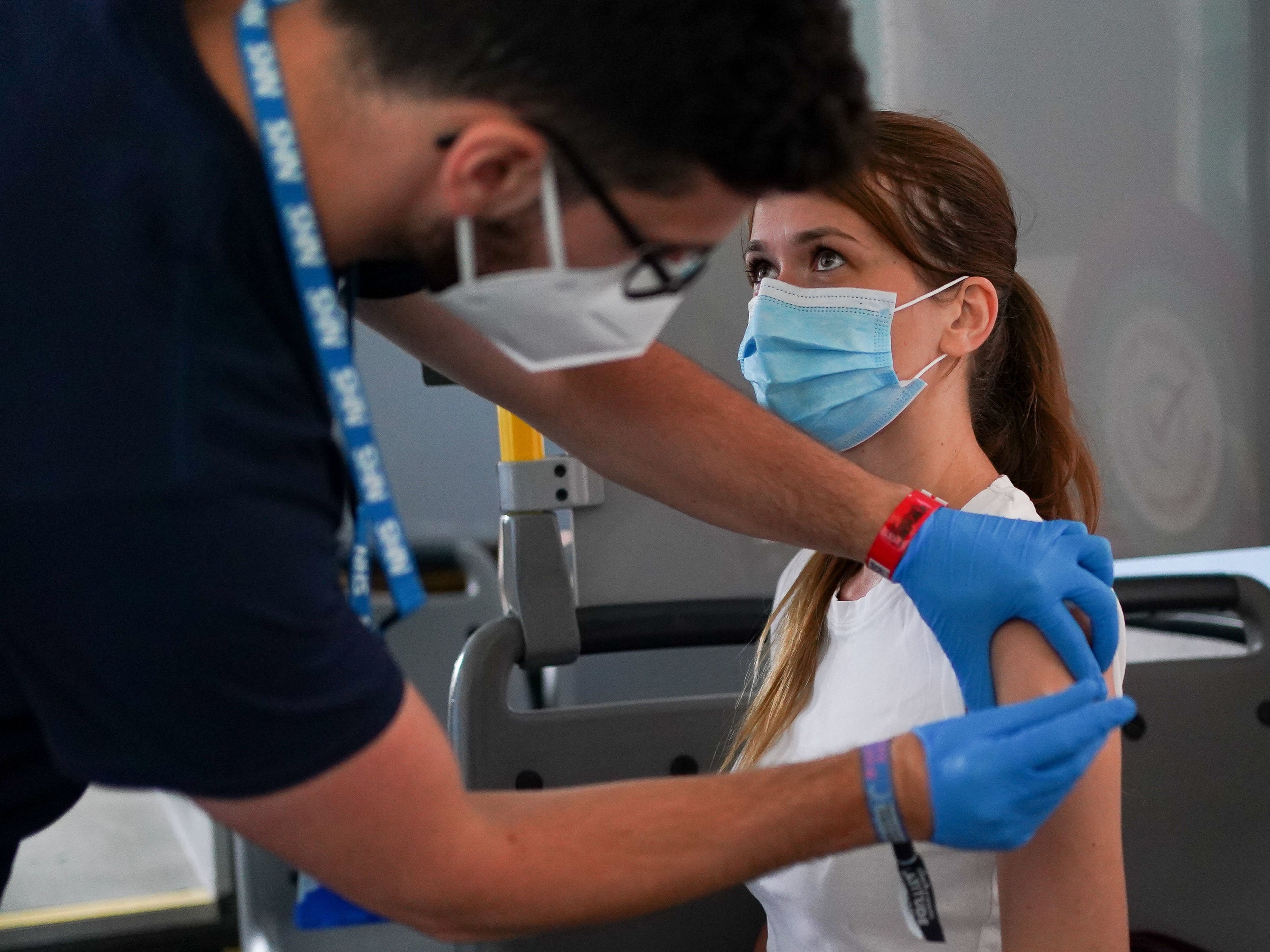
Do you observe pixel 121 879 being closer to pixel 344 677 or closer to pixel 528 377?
pixel 528 377

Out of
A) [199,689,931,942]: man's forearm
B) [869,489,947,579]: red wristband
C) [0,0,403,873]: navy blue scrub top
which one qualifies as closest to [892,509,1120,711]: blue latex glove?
[869,489,947,579]: red wristband

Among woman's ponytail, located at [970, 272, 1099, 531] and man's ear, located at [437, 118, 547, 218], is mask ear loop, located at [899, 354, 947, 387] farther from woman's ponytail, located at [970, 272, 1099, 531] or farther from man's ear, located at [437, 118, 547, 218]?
man's ear, located at [437, 118, 547, 218]

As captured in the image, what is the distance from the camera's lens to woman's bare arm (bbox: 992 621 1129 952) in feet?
4.01

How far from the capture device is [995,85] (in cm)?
224

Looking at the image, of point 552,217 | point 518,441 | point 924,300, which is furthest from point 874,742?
point 518,441

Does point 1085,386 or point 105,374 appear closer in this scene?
point 105,374

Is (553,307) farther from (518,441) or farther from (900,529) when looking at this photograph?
(518,441)

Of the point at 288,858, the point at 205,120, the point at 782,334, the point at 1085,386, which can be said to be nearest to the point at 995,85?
the point at 1085,386

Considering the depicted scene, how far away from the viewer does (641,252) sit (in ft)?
3.10

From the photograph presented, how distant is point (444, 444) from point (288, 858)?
331cm

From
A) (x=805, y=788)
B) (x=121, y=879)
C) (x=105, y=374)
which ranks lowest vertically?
(x=121, y=879)

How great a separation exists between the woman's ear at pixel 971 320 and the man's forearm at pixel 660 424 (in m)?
0.29

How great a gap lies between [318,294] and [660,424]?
60 cm

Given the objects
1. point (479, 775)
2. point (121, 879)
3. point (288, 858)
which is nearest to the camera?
point (288, 858)
